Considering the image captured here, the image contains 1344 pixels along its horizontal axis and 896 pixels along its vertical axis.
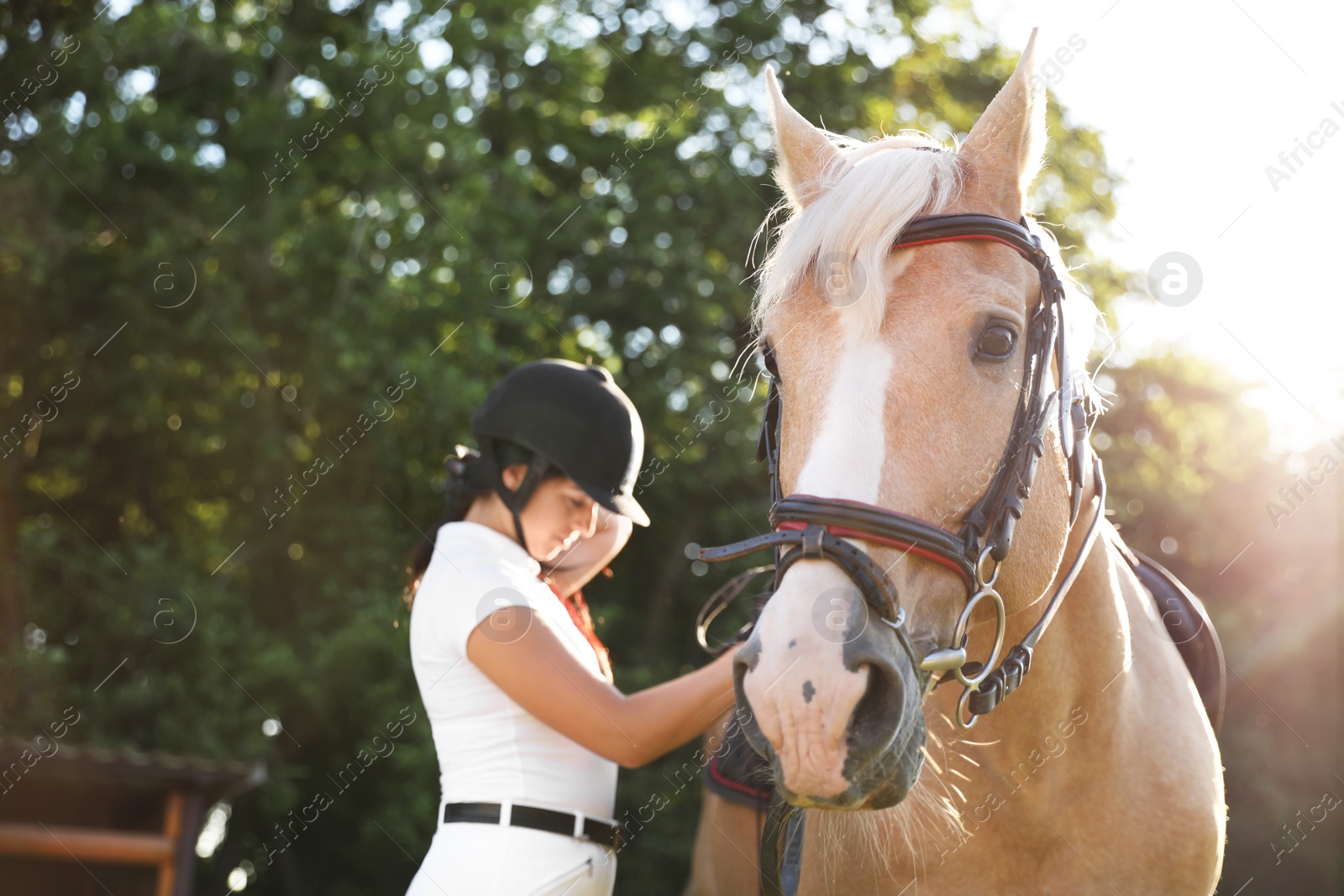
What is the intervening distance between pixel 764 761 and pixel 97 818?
28.2 ft

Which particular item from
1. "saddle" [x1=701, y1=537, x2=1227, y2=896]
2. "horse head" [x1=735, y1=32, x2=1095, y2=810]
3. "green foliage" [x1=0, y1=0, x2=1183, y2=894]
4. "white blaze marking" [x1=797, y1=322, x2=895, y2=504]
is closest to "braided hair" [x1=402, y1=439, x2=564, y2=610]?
"saddle" [x1=701, y1=537, x2=1227, y2=896]

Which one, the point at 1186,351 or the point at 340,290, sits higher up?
the point at 1186,351

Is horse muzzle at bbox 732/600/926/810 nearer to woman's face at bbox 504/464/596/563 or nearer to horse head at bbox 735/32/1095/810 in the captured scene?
horse head at bbox 735/32/1095/810

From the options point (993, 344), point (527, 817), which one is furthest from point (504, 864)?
point (993, 344)

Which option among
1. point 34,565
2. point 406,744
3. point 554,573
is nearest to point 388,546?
point 406,744

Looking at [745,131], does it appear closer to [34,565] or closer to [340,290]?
[340,290]

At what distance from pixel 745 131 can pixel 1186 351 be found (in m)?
6.92

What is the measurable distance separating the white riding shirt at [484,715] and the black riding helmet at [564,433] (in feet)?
0.96

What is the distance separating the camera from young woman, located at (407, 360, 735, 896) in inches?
96.2

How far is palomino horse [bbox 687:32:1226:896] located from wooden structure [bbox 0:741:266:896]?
6.88m

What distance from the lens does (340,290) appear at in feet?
37.1

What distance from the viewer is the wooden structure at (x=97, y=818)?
7.47 meters

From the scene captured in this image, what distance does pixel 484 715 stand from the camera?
255cm

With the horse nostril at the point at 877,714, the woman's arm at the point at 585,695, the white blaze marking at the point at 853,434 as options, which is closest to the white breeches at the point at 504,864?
the woman's arm at the point at 585,695
